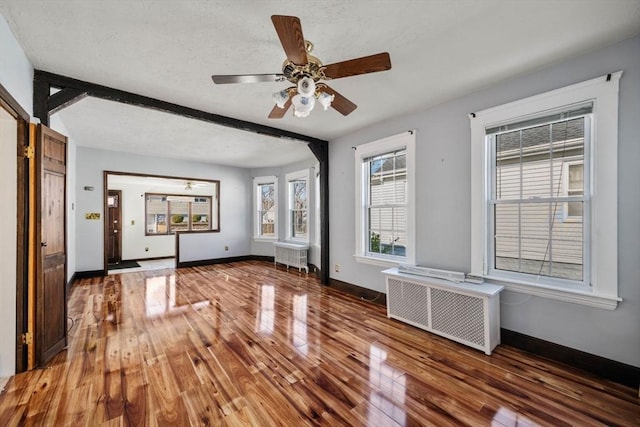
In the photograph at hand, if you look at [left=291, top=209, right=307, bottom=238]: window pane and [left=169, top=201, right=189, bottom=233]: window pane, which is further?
[left=169, top=201, right=189, bottom=233]: window pane

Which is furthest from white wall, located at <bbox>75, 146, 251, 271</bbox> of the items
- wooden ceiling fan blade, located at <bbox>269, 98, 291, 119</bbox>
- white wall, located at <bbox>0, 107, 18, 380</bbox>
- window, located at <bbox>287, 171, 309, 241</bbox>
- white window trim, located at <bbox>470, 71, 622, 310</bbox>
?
white window trim, located at <bbox>470, 71, 622, 310</bbox>

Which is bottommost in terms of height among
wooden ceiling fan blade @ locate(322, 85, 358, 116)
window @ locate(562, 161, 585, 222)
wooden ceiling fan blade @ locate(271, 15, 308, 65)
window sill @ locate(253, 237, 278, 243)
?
window sill @ locate(253, 237, 278, 243)

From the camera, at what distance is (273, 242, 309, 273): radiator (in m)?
5.75

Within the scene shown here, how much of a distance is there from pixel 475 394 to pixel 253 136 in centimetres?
427

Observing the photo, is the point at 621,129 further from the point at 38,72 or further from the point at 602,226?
the point at 38,72

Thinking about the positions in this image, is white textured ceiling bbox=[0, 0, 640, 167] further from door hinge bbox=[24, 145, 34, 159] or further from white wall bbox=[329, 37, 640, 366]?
door hinge bbox=[24, 145, 34, 159]

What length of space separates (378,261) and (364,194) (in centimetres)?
106

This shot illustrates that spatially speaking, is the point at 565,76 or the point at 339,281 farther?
the point at 339,281

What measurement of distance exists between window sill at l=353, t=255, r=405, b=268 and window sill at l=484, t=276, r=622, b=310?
112 cm

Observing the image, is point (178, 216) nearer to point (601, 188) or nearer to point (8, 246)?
point (8, 246)

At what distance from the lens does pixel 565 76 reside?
2188 mm

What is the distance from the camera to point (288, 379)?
1.99 metres

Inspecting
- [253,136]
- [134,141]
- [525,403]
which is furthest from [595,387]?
[134,141]

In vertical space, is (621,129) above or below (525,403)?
above
